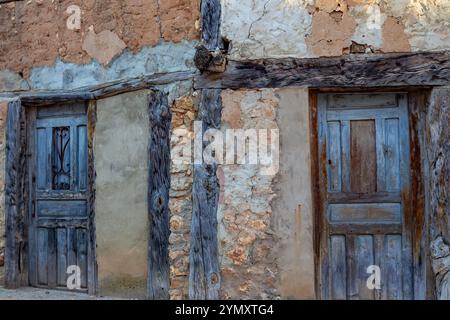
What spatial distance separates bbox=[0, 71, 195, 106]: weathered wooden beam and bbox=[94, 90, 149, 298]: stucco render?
0.27 ft

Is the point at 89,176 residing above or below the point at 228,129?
below

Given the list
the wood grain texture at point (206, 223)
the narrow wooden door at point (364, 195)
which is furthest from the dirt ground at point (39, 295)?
the narrow wooden door at point (364, 195)

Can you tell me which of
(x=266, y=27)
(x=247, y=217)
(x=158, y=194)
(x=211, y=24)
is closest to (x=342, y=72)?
(x=266, y=27)

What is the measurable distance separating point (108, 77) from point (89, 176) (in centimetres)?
103

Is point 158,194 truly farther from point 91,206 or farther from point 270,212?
point 270,212

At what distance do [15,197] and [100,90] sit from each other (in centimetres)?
157

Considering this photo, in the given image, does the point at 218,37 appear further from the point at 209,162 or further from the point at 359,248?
the point at 359,248

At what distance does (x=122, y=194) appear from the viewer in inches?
222

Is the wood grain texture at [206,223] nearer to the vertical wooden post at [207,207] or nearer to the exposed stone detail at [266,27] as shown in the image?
the vertical wooden post at [207,207]

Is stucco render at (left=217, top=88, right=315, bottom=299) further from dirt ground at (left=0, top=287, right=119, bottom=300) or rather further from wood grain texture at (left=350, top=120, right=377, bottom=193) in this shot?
dirt ground at (left=0, top=287, right=119, bottom=300)

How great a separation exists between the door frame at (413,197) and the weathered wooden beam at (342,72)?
111 mm

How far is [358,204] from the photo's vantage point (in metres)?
5.05

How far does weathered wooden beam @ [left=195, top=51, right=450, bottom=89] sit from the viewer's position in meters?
4.85

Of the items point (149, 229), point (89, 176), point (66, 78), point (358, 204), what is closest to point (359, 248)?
point (358, 204)
